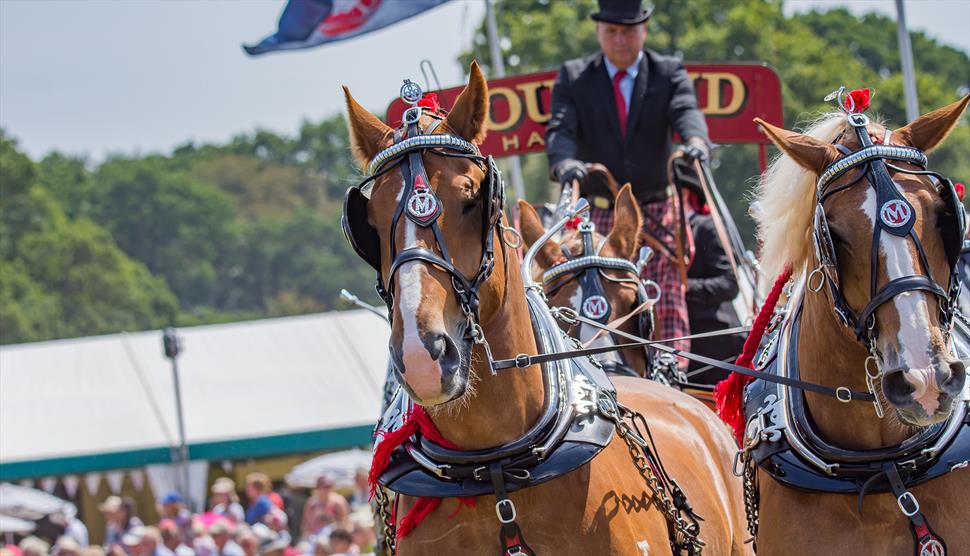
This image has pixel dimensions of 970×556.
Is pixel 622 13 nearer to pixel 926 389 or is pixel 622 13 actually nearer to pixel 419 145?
→ pixel 419 145

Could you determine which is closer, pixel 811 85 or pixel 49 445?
pixel 49 445

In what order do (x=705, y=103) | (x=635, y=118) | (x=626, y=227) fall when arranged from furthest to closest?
1. (x=705, y=103)
2. (x=635, y=118)
3. (x=626, y=227)

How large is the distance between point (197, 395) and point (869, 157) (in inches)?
574

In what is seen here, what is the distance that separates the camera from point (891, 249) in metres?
3.32

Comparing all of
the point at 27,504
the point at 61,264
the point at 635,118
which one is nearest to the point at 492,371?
the point at 635,118

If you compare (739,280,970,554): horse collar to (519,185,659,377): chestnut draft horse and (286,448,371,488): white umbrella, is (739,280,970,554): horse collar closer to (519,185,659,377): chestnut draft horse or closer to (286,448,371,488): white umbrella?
(519,185,659,377): chestnut draft horse

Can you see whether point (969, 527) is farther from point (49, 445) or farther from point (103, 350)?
point (103, 350)

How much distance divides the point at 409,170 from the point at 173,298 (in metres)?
63.1

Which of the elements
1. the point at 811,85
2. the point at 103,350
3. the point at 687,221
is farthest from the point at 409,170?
the point at 811,85

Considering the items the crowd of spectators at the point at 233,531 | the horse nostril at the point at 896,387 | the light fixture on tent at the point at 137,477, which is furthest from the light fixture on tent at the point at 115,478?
the horse nostril at the point at 896,387

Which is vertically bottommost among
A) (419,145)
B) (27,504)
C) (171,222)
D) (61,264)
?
(27,504)

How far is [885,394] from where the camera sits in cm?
327

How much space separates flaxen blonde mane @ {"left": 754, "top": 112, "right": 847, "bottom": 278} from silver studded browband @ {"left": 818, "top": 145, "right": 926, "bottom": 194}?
158 mm

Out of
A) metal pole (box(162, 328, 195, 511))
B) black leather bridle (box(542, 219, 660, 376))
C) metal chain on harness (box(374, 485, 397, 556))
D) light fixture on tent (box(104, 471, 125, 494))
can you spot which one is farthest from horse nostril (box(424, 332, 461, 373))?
light fixture on tent (box(104, 471, 125, 494))
